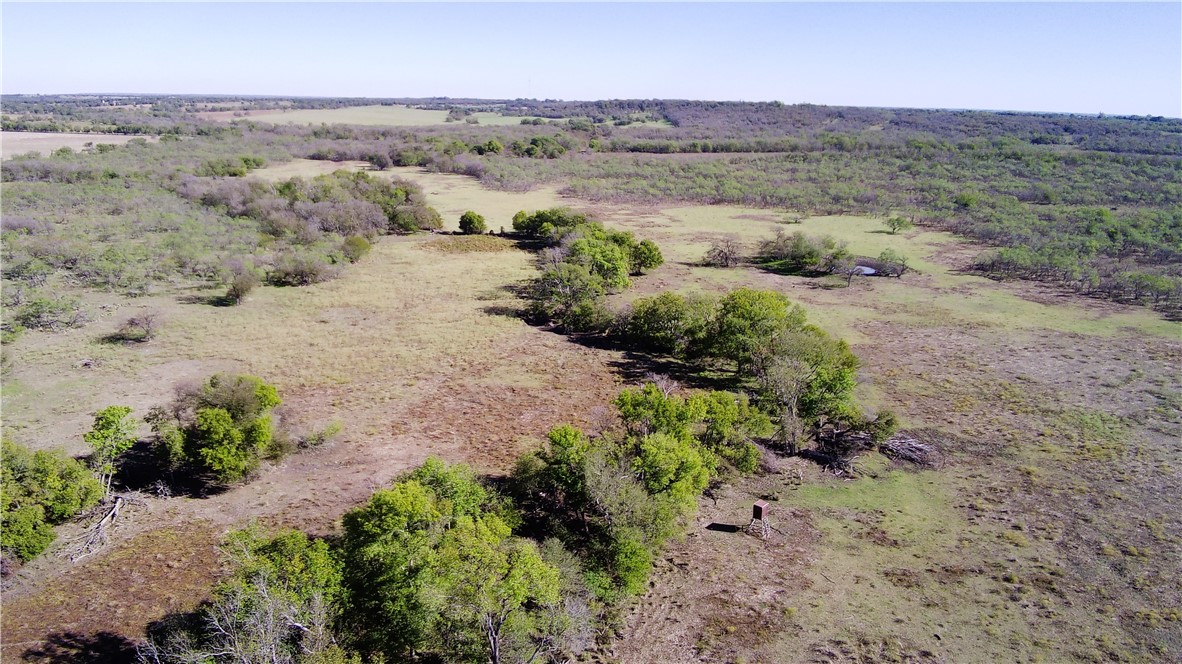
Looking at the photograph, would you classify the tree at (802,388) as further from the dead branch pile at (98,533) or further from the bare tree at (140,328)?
the bare tree at (140,328)

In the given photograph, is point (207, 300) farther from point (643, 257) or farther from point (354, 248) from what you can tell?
point (643, 257)

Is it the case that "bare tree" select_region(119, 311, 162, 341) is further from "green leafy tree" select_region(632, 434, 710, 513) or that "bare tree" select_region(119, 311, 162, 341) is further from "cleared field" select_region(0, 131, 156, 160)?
"cleared field" select_region(0, 131, 156, 160)

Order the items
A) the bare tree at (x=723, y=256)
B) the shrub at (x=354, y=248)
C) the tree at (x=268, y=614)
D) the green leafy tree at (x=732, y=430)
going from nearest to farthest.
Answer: the tree at (x=268, y=614), the green leafy tree at (x=732, y=430), the shrub at (x=354, y=248), the bare tree at (x=723, y=256)

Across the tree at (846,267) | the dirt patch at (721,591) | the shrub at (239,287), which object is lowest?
the dirt patch at (721,591)

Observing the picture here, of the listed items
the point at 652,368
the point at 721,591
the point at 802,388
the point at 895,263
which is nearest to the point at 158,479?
the point at 721,591

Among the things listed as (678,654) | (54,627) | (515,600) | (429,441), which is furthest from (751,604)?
(54,627)

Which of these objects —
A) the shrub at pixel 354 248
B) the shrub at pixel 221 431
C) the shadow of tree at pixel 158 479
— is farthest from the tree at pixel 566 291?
the shadow of tree at pixel 158 479
